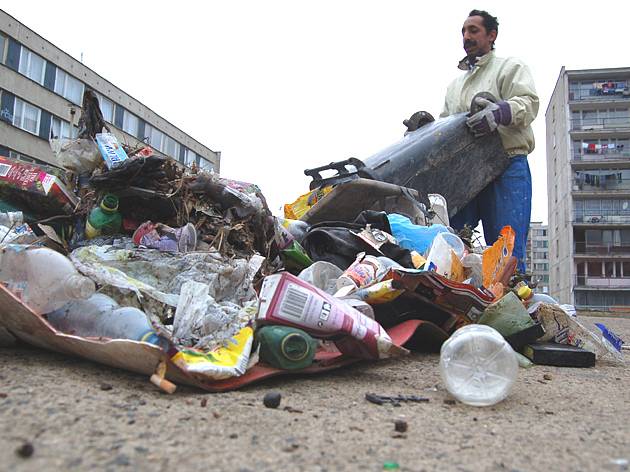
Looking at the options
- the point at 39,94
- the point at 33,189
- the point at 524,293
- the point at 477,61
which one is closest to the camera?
the point at 33,189

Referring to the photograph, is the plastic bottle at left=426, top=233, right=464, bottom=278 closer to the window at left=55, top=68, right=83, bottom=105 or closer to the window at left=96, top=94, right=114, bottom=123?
the window at left=55, top=68, right=83, bottom=105

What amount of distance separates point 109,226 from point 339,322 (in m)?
1.16

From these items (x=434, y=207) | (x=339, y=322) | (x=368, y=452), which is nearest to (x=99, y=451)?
(x=368, y=452)

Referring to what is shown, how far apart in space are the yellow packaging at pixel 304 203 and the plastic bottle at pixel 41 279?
2.02 m

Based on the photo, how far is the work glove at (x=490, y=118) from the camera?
360cm

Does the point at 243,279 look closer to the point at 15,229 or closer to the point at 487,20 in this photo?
the point at 15,229

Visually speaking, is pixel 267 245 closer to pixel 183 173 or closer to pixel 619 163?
pixel 183 173

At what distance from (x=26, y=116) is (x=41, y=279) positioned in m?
21.8

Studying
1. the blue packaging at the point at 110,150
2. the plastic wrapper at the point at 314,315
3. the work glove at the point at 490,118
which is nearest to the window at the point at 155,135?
the work glove at the point at 490,118

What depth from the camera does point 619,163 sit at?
30875mm

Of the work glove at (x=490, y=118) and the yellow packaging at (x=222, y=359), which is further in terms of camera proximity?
the work glove at (x=490, y=118)

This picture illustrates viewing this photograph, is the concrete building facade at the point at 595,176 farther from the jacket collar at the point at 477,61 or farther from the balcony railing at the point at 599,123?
the jacket collar at the point at 477,61

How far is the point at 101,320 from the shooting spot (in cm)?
136

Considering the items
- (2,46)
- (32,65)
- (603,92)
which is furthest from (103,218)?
(603,92)
